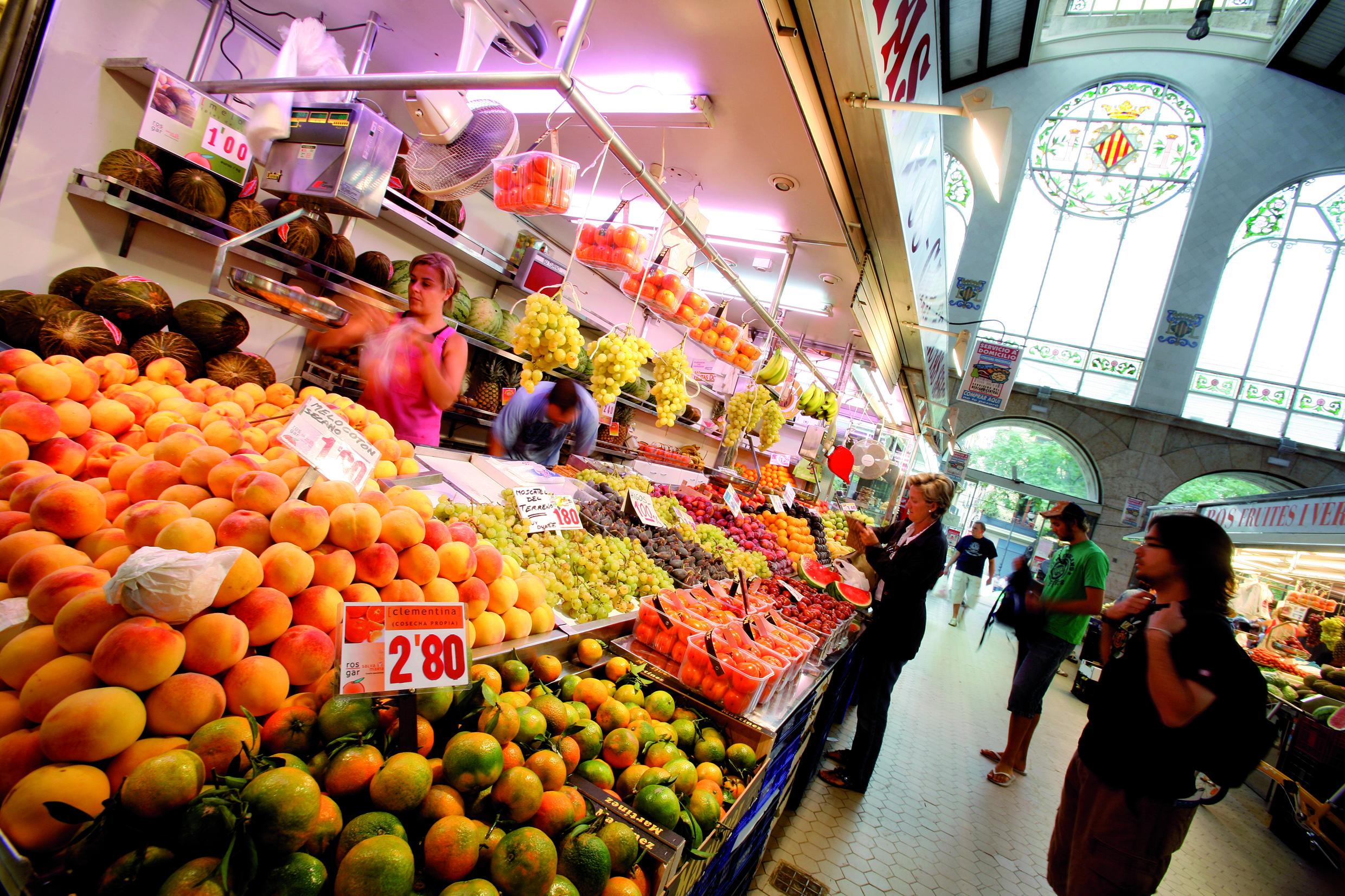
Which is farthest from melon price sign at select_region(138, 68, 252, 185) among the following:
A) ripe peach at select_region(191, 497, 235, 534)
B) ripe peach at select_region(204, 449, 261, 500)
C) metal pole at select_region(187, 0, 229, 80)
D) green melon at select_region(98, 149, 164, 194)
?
Result: ripe peach at select_region(191, 497, 235, 534)

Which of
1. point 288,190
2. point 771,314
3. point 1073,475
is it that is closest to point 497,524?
point 288,190

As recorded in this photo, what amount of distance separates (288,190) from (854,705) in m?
5.84

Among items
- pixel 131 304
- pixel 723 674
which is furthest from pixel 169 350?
pixel 723 674

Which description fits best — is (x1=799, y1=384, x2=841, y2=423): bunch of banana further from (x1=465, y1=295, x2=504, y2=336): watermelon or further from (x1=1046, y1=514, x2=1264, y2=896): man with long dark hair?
(x1=1046, y1=514, x2=1264, y2=896): man with long dark hair

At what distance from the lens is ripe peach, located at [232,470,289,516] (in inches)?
51.4

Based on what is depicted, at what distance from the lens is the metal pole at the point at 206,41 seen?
3.03m

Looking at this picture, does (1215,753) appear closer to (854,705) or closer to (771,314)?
(771,314)

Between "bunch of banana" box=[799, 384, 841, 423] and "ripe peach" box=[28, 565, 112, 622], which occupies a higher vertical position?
"bunch of banana" box=[799, 384, 841, 423]

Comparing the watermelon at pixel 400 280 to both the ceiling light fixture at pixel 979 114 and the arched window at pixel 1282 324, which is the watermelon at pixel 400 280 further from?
the arched window at pixel 1282 324

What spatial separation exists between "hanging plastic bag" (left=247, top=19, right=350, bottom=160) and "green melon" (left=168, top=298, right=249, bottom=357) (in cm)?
84

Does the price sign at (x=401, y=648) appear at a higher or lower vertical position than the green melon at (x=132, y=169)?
lower

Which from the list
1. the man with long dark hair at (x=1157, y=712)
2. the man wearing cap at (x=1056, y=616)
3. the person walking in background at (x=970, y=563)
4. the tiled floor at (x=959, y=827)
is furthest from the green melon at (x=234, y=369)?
the person walking in background at (x=970, y=563)

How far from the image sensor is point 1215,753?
2029 mm

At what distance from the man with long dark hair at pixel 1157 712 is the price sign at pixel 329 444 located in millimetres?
2889
